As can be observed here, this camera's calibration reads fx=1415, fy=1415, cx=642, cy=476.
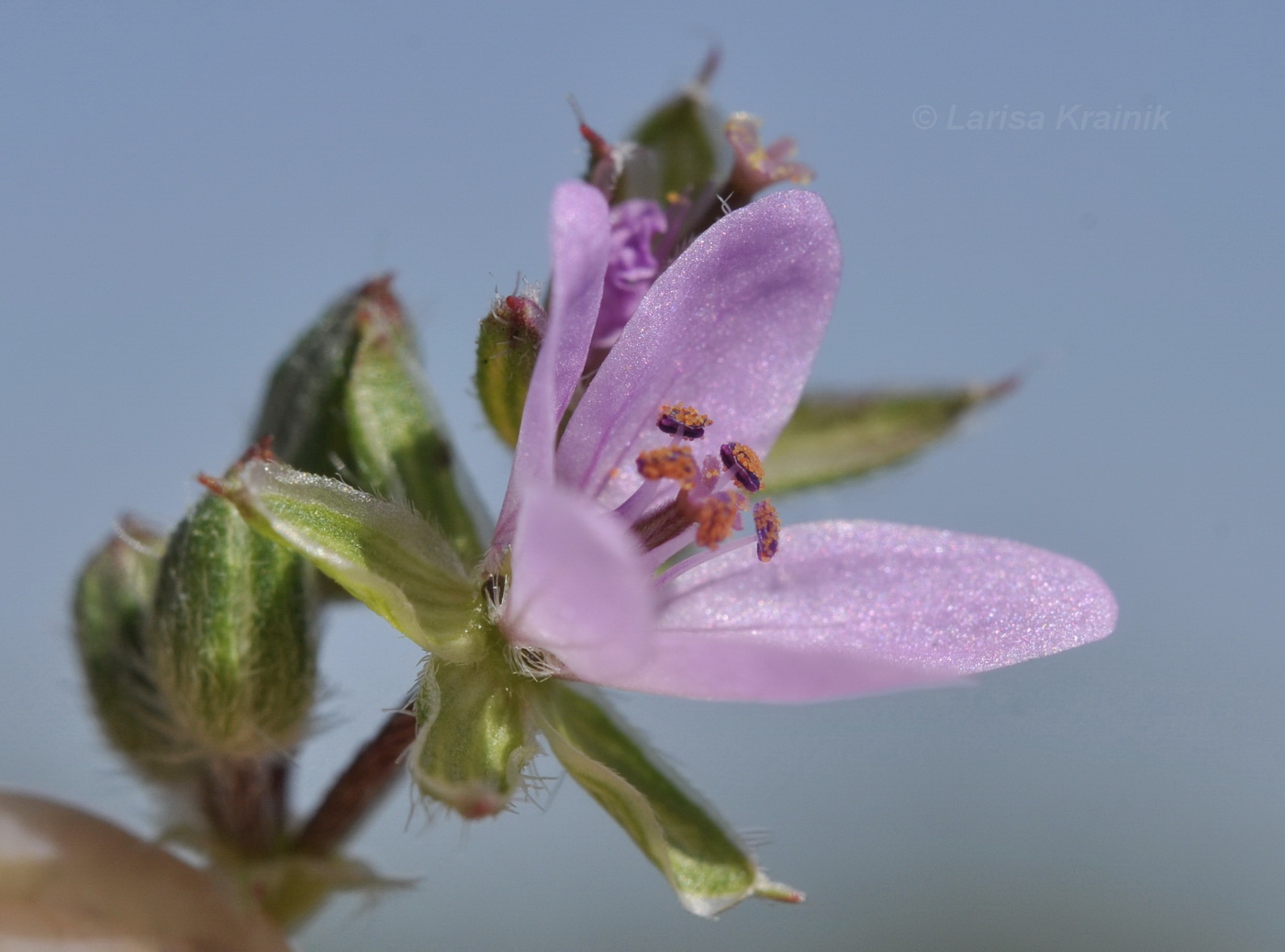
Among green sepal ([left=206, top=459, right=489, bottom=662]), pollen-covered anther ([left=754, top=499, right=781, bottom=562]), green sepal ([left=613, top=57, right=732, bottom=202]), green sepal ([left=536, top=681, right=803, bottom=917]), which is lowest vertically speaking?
green sepal ([left=536, top=681, right=803, bottom=917])

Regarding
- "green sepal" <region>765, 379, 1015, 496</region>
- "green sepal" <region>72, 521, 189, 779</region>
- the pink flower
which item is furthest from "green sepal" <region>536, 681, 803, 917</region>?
"green sepal" <region>72, 521, 189, 779</region>

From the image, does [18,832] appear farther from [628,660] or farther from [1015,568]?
[1015,568]

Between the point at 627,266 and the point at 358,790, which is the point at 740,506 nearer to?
the point at 627,266

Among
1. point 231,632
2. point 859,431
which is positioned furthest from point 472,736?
point 859,431

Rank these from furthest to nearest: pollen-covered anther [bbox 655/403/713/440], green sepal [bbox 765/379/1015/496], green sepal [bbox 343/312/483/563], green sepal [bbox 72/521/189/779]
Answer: green sepal [bbox 765/379/1015/496] < green sepal [bbox 72/521/189/779] < green sepal [bbox 343/312/483/563] < pollen-covered anther [bbox 655/403/713/440]

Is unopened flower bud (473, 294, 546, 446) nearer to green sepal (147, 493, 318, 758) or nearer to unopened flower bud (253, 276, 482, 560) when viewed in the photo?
unopened flower bud (253, 276, 482, 560)

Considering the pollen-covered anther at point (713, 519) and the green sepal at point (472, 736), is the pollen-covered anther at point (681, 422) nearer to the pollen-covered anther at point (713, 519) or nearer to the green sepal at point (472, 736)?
the pollen-covered anther at point (713, 519)

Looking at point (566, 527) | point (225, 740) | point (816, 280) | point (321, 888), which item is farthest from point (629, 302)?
point (321, 888)
